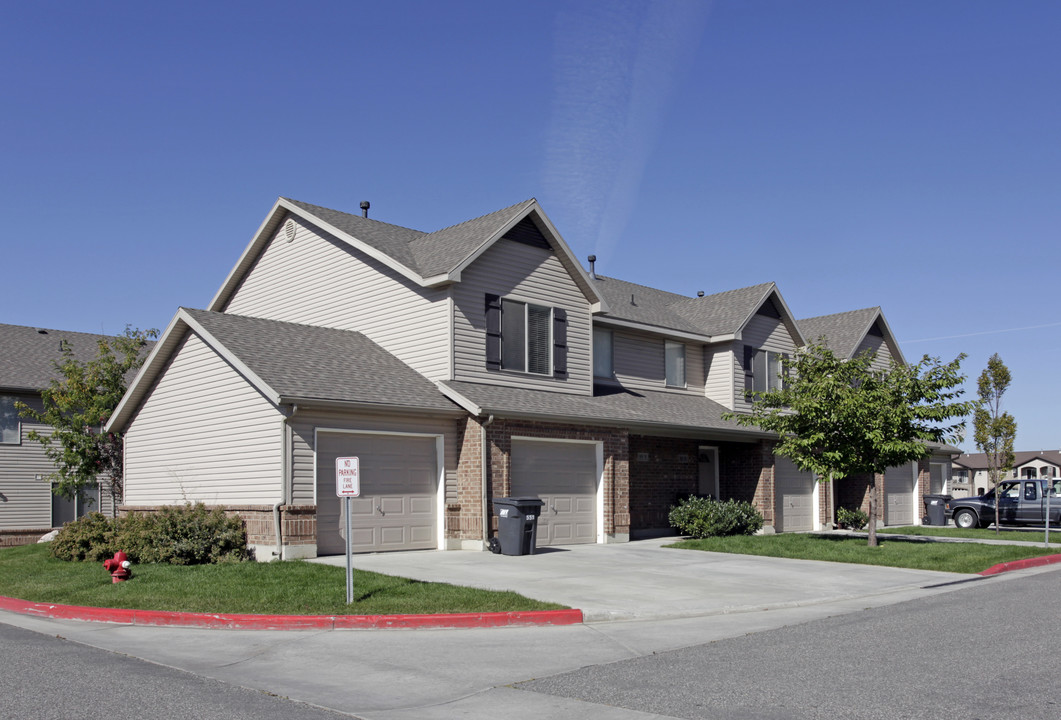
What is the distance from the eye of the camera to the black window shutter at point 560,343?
24031 millimetres

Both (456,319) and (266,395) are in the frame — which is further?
(456,319)

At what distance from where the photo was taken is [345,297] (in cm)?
2481

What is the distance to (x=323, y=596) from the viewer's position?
43.9 ft

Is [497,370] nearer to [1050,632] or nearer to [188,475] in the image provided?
[188,475]

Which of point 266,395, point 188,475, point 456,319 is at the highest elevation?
point 456,319

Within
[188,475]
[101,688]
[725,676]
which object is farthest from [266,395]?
[725,676]

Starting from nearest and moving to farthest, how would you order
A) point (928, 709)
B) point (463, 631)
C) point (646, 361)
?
point (928, 709) < point (463, 631) < point (646, 361)

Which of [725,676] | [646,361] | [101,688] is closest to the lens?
[101,688]

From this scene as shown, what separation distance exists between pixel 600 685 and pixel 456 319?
46.6 feet

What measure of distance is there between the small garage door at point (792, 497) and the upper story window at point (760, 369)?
2.62 m

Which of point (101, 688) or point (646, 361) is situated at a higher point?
point (646, 361)

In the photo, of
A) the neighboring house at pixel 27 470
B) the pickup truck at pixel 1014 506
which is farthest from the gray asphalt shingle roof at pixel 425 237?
the pickup truck at pixel 1014 506

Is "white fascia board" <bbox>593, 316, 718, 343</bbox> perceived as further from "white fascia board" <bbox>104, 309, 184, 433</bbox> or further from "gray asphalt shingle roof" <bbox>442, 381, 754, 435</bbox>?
"white fascia board" <bbox>104, 309, 184, 433</bbox>

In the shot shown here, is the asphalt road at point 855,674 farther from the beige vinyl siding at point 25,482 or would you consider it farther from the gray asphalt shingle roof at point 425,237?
the beige vinyl siding at point 25,482
